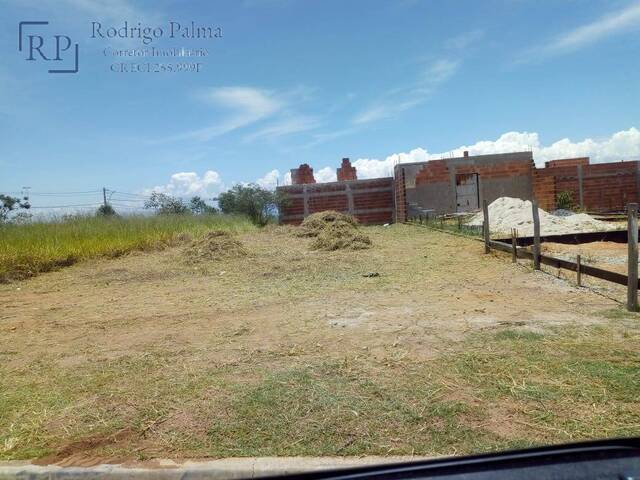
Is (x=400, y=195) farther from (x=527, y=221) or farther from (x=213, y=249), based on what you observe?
(x=213, y=249)

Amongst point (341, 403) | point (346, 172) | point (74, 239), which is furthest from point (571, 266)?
point (346, 172)

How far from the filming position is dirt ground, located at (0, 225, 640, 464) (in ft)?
9.54

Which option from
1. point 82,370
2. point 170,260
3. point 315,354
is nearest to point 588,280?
point 315,354

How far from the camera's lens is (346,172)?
31.8m

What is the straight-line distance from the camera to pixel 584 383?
336cm

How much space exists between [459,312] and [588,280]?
2.92 m

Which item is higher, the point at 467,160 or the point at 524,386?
the point at 467,160

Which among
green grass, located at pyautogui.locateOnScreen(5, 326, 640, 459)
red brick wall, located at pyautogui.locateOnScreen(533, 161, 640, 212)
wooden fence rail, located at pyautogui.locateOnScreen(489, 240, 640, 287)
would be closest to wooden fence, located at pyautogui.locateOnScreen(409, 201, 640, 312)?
wooden fence rail, located at pyautogui.locateOnScreen(489, 240, 640, 287)

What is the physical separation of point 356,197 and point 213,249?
1586 cm

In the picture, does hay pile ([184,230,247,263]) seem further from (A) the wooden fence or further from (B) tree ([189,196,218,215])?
(B) tree ([189,196,218,215])

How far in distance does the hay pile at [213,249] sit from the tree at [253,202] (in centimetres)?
1426

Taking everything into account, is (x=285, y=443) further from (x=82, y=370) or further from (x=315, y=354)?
(x=82, y=370)

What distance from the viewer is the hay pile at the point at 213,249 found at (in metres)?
12.7

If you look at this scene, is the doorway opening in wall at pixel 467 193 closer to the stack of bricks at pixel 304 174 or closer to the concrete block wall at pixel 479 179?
the concrete block wall at pixel 479 179
